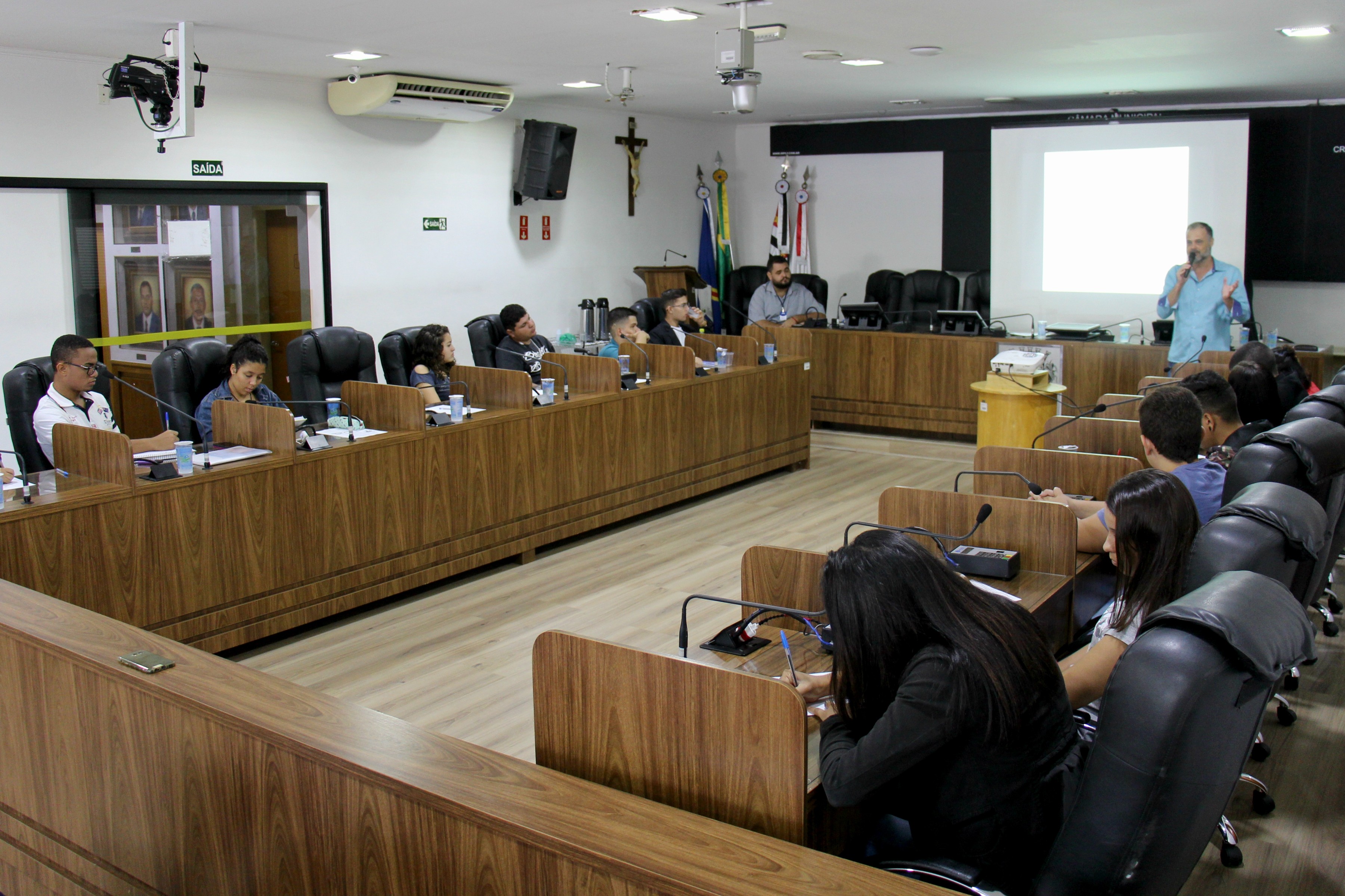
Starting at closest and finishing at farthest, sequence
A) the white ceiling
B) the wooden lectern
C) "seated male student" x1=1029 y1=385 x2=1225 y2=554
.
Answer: "seated male student" x1=1029 y1=385 x2=1225 y2=554 → the white ceiling → the wooden lectern

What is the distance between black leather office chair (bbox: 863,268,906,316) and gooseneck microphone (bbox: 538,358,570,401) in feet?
13.5

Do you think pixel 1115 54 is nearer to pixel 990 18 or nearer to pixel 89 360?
pixel 990 18

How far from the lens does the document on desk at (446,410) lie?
5211mm

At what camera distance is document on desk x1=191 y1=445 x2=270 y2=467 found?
4176 millimetres

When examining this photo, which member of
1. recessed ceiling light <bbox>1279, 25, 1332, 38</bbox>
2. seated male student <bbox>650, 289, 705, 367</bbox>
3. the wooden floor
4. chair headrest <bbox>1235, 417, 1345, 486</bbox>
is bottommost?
the wooden floor

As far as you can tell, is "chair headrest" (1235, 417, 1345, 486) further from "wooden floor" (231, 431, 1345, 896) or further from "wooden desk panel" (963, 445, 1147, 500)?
"wooden floor" (231, 431, 1345, 896)

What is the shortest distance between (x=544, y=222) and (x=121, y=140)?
338cm

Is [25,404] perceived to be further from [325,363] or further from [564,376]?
[564,376]

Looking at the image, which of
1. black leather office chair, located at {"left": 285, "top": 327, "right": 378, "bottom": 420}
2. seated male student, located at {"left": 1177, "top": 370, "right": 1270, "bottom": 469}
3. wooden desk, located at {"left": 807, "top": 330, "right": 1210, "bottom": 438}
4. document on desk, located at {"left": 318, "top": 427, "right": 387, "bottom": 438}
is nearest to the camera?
seated male student, located at {"left": 1177, "top": 370, "right": 1270, "bottom": 469}

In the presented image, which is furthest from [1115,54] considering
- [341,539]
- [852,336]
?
[341,539]

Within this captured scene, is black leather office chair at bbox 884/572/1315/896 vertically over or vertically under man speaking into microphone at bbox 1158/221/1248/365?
under

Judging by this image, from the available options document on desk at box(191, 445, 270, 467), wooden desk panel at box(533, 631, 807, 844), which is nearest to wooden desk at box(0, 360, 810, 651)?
document on desk at box(191, 445, 270, 467)

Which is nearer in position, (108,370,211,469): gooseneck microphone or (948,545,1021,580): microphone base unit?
(948,545,1021,580): microphone base unit

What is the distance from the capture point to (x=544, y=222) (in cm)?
877
